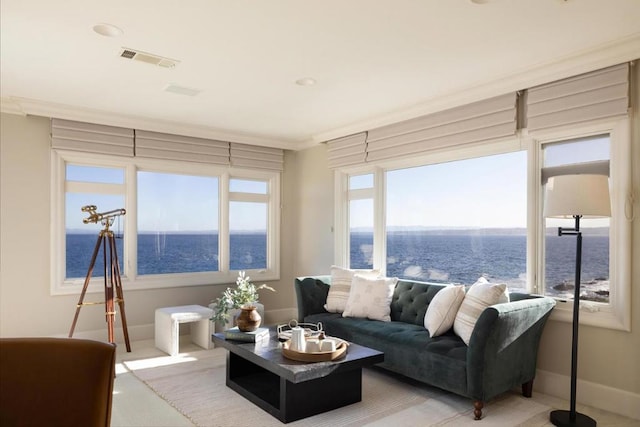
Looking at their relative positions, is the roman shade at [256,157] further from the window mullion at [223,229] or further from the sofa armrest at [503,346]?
the sofa armrest at [503,346]

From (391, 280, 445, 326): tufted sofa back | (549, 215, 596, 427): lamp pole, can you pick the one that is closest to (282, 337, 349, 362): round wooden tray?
(391, 280, 445, 326): tufted sofa back

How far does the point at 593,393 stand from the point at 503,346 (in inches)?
31.8

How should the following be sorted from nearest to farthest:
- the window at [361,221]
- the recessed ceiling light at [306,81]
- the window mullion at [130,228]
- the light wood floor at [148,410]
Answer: the light wood floor at [148,410] → the recessed ceiling light at [306,81] → the window mullion at [130,228] → the window at [361,221]

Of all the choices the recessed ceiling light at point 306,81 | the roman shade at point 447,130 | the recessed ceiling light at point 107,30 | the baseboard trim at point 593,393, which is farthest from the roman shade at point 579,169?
the recessed ceiling light at point 107,30

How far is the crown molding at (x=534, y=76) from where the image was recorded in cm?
299

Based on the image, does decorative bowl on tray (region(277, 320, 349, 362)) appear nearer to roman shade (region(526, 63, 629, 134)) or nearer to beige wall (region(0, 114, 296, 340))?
roman shade (region(526, 63, 629, 134))

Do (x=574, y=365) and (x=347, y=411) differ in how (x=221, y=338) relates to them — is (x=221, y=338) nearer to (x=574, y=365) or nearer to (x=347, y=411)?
(x=347, y=411)

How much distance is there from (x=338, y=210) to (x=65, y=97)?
3.16m

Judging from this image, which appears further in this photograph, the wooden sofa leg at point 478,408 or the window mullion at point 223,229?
the window mullion at point 223,229

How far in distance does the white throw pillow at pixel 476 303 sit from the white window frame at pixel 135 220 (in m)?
3.23

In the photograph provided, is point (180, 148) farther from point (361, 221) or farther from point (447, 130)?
point (447, 130)

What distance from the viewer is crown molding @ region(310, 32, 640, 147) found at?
9.82 ft

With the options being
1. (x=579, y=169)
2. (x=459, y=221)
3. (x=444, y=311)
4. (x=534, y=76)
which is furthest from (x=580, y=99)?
(x=444, y=311)

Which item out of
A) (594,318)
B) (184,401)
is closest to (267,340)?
(184,401)
